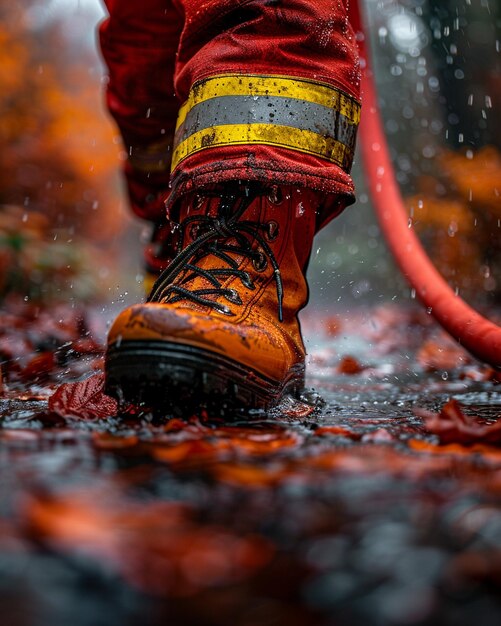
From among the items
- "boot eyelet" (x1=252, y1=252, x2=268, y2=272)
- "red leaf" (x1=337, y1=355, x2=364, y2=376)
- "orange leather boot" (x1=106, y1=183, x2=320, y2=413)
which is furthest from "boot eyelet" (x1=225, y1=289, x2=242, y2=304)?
"red leaf" (x1=337, y1=355, x2=364, y2=376)

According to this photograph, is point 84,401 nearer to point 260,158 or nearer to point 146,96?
point 260,158

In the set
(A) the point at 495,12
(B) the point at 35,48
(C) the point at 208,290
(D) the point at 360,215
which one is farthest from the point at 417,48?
(C) the point at 208,290

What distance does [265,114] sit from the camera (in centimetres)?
122

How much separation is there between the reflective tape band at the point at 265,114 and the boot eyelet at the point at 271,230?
161 mm

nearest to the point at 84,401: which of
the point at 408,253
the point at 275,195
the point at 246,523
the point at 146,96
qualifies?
the point at 275,195

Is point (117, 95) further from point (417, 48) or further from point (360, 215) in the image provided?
point (360, 215)

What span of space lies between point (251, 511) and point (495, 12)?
836cm

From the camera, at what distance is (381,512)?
0.53 meters

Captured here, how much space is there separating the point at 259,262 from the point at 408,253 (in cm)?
141

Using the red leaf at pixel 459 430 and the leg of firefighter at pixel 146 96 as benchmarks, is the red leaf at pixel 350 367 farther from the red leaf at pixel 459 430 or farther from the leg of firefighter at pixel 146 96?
the red leaf at pixel 459 430

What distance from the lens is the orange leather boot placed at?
3.18 feet

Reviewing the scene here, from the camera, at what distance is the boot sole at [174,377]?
0.96m

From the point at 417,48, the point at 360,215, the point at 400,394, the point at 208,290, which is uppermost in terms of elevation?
the point at 417,48

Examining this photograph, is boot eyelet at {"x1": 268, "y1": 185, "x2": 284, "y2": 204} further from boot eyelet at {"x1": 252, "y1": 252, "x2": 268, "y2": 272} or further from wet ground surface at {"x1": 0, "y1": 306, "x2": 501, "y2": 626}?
wet ground surface at {"x1": 0, "y1": 306, "x2": 501, "y2": 626}
